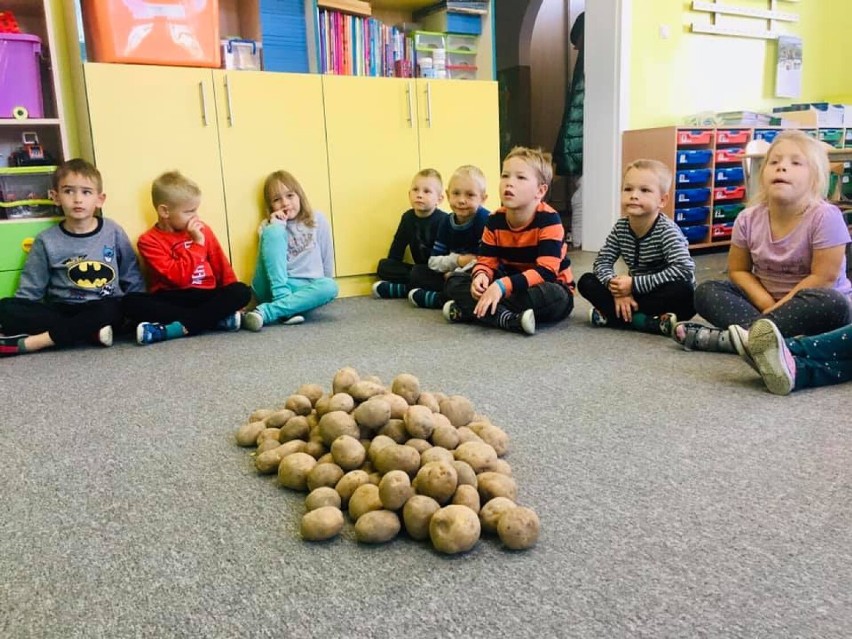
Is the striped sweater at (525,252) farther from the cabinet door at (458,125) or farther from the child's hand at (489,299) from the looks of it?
the cabinet door at (458,125)

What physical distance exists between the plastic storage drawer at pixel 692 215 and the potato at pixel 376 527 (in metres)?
3.70

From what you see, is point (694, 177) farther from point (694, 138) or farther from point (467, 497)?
point (467, 497)

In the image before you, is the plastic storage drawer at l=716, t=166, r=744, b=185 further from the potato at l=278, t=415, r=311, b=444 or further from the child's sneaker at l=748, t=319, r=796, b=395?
the potato at l=278, t=415, r=311, b=444

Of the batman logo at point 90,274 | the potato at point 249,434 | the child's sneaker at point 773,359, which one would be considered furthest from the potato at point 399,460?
the batman logo at point 90,274

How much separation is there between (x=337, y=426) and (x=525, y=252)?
4.74 feet

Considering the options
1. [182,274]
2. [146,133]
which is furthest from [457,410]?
[146,133]

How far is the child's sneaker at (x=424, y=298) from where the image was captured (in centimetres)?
279

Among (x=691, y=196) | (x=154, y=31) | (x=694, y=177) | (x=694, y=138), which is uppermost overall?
(x=154, y=31)

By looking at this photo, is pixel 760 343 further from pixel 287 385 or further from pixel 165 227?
pixel 165 227

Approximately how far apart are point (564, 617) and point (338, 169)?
2.46 metres

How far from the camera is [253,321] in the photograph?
2.44 metres

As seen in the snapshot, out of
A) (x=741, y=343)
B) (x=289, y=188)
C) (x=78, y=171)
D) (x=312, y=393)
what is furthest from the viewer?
(x=289, y=188)

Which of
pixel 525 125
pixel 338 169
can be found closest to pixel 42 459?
pixel 338 169

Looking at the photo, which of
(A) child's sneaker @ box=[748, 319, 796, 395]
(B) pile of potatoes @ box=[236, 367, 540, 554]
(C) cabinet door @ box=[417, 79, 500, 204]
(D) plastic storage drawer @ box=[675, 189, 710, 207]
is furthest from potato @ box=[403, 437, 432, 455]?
(D) plastic storage drawer @ box=[675, 189, 710, 207]
